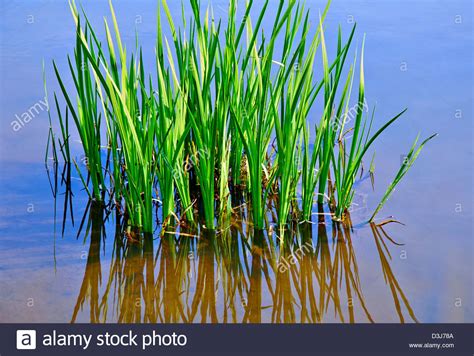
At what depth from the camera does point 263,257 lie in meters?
3.58

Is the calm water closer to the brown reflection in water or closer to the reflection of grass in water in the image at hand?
the brown reflection in water

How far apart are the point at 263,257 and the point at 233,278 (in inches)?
8.3

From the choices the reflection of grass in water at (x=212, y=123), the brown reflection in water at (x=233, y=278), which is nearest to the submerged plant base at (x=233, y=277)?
the brown reflection in water at (x=233, y=278)

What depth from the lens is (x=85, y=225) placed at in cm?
392

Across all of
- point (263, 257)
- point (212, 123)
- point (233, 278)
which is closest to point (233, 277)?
point (233, 278)

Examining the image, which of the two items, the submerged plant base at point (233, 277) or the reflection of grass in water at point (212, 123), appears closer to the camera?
the submerged plant base at point (233, 277)

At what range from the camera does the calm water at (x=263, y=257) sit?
324cm

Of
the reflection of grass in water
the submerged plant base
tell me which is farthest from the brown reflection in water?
the reflection of grass in water

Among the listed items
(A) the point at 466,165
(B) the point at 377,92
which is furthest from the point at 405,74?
(A) the point at 466,165

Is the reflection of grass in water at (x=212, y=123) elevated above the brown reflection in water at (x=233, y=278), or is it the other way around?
the reflection of grass in water at (x=212, y=123)

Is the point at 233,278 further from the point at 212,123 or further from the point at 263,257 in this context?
the point at 212,123

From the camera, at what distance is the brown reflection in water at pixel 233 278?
3.21 metres

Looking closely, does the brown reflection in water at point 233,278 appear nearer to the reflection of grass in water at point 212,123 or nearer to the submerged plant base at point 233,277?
the submerged plant base at point 233,277

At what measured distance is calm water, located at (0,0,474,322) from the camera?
10.6ft
